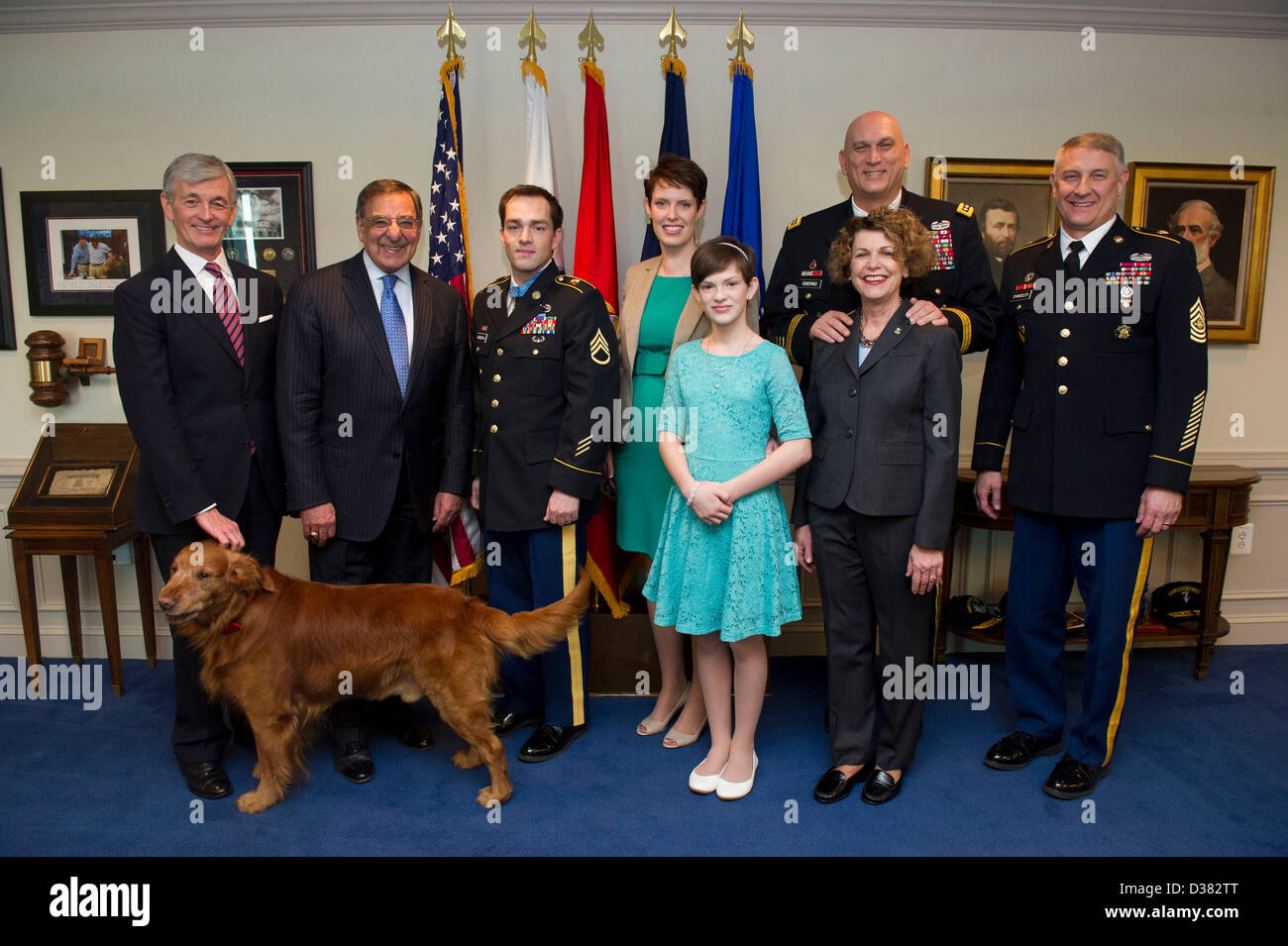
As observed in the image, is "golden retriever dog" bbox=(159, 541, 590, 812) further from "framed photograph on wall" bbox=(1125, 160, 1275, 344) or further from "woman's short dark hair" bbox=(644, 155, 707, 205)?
"framed photograph on wall" bbox=(1125, 160, 1275, 344)

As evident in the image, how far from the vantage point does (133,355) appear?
239cm

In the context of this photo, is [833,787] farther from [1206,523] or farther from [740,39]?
[740,39]

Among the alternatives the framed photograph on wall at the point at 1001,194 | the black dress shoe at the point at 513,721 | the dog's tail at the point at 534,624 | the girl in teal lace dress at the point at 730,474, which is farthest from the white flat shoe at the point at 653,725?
the framed photograph on wall at the point at 1001,194

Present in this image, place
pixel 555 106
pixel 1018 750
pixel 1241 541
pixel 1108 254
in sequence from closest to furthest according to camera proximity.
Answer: pixel 1108 254 < pixel 1018 750 < pixel 555 106 < pixel 1241 541

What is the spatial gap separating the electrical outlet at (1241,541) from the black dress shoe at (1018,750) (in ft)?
6.54

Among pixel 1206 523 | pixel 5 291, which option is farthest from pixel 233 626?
pixel 1206 523

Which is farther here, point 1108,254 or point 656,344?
point 656,344

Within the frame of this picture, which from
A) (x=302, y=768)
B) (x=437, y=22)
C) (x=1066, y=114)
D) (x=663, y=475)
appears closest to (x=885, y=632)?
(x=663, y=475)

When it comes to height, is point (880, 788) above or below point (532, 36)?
below

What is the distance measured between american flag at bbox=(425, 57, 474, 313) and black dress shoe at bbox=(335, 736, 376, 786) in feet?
6.01

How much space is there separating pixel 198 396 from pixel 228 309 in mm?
297

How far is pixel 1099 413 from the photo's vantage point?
98.4 inches

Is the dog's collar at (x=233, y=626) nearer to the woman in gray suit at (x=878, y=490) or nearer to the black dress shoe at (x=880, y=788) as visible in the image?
the woman in gray suit at (x=878, y=490)

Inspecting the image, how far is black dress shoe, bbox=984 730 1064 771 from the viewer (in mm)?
2717
